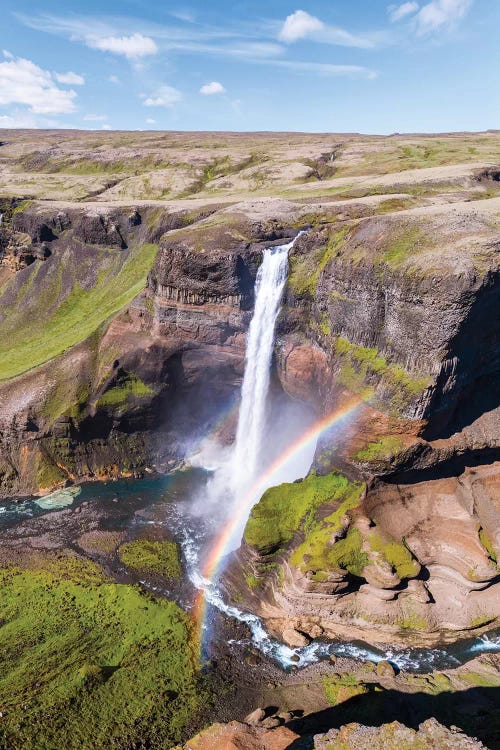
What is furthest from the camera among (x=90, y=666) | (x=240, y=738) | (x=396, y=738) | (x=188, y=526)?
(x=188, y=526)

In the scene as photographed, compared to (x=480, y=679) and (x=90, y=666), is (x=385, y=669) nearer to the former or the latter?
(x=480, y=679)

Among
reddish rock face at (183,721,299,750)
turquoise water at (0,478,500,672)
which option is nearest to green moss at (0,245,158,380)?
turquoise water at (0,478,500,672)

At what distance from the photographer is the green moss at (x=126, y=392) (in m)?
48.5

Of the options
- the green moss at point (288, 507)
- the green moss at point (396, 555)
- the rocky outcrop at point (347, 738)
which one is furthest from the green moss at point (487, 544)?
the rocky outcrop at point (347, 738)

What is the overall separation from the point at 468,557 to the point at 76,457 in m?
35.6

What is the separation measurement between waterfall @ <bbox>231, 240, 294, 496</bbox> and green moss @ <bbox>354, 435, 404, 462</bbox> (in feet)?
49.0

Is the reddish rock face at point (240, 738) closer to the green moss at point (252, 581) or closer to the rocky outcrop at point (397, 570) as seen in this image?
the rocky outcrop at point (397, 570)

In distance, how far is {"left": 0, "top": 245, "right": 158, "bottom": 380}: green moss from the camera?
59.1m

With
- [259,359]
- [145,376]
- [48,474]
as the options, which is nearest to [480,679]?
[259,359]

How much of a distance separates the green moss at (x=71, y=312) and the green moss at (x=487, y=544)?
43.3m

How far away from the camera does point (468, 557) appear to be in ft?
104

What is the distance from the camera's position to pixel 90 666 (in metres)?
26.7

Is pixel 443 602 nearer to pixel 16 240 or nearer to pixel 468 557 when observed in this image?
pixel 468 557

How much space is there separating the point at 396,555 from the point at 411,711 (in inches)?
354
